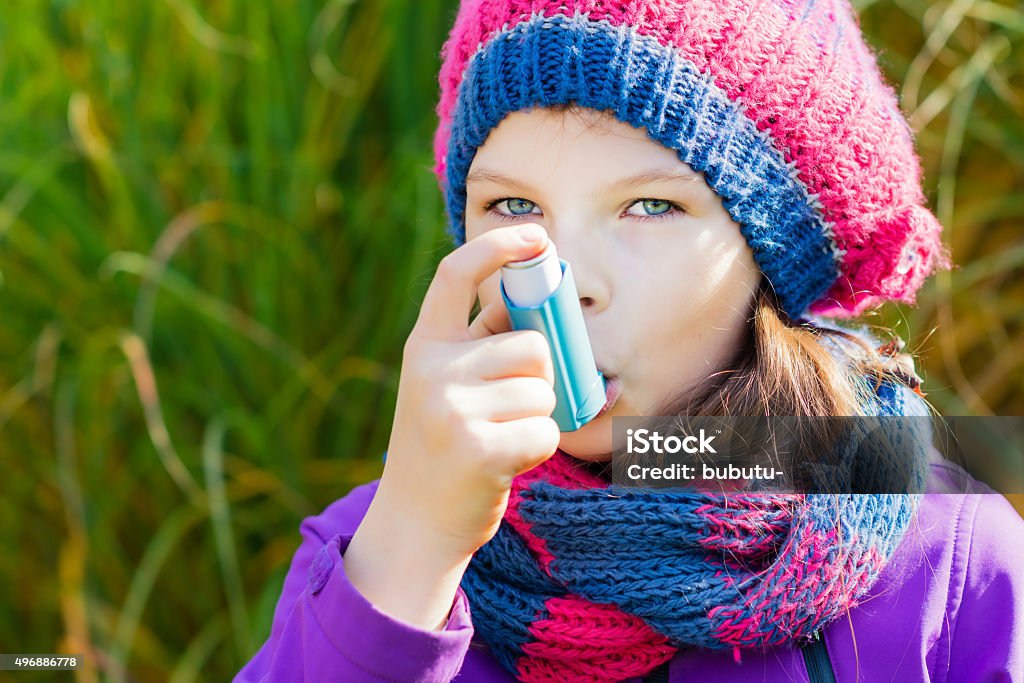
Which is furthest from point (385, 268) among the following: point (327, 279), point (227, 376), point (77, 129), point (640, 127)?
point (640, 127)

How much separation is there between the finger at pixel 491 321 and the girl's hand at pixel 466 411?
3 cm

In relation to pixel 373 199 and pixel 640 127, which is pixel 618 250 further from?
pixel 373 199

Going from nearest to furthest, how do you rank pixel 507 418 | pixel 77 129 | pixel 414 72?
pixel 507 418 < pixel 77 129 < pixel 414 72

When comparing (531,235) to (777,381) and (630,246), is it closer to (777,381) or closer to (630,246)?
(630,246)

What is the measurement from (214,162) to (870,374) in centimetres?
Answer: 127

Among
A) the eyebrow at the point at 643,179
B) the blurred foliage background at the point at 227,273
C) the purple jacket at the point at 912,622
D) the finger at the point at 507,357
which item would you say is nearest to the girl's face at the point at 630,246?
the eyebrow at the point at 643,179

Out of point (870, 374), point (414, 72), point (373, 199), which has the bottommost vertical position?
point (373, 199)

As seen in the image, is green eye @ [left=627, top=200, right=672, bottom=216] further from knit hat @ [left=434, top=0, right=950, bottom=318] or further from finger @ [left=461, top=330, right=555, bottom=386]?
finger @ [left=461, top=330, right=555, bottom=386]

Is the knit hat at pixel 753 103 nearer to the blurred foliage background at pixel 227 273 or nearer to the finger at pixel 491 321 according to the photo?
the finger at pixel 491 321

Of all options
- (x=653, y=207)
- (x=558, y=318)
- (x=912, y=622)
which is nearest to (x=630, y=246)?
(x=653, y=207)

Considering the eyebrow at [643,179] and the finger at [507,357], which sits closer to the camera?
the finger at [507,357]

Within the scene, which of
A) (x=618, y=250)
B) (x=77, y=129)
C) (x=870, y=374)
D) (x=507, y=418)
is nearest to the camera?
(x=507, y=418)

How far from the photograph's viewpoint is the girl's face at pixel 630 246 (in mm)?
1062

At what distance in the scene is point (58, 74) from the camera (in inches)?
79.8
